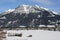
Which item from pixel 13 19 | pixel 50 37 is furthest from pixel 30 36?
pixel 13 19

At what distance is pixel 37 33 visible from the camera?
483 inches

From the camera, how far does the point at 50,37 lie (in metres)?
12.3

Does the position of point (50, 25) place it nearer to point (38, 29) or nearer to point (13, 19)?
point (38, 29)

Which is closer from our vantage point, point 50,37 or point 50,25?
point 50,37

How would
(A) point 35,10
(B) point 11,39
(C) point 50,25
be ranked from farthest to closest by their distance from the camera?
(A) point 35,10, (C) point 50,25, (B) point 11,39

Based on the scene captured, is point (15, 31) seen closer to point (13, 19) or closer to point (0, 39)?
point (0, 39)

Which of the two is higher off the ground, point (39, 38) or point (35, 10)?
point (35, 10)

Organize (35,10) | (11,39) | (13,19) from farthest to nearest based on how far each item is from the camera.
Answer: (35,10), (13,19), (11,39)

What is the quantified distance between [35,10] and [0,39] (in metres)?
6.45

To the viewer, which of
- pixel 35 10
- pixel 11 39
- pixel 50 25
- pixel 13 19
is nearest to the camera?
pixel 11 39

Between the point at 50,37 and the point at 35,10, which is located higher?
the point at 35,10

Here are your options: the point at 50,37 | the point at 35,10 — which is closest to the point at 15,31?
the point at 50,37

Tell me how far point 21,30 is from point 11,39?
796mm

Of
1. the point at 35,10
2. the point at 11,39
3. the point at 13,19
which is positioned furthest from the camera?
the point at 35,10
